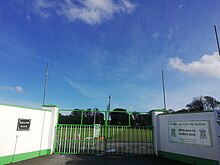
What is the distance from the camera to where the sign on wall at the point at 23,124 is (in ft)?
24.7

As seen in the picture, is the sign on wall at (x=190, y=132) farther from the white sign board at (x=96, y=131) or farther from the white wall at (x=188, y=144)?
the white sign board at (x=96, y=131)

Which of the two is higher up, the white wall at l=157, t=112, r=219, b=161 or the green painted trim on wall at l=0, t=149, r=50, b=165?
the white wall at l=157, t=112, r=219, b=161

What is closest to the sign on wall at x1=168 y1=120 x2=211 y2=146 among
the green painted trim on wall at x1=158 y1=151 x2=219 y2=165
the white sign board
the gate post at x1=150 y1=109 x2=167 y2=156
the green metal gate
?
the green painted trim on wall at x1=158 y1=151 x2=219 y2=165

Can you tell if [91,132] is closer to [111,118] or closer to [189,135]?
[111,118]

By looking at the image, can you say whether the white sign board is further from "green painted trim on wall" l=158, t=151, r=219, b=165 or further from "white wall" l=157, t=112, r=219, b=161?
"green painted trim on wall" l=158, t=151, r=219, b=165

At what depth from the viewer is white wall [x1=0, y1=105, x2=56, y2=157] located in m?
6.88

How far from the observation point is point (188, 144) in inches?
303

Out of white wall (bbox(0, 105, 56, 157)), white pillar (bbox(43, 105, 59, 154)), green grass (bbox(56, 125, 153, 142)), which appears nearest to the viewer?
white wall (bbox(0, 105, 56, 157))

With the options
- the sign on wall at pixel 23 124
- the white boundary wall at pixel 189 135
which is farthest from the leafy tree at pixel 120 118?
the sign on wall at pixel 23 124

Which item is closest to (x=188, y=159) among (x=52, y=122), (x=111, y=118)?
(x=111, y=118)

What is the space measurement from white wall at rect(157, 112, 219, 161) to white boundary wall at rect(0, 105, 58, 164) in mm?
6070

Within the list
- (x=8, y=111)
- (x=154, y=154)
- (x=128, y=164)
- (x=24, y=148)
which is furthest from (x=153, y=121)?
(x=8, y=111)

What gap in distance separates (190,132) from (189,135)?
0.15 m

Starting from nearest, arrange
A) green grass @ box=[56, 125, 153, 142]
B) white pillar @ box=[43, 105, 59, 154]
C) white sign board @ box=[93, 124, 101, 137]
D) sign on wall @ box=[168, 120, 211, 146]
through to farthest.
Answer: sign on wall @ box=[168, 120, 211, 146]
white pillar @ box=[43, 105, 59, 154]
green grass @ box=[56, 125, 153, 142]
white sign board @ box=[93, 124, 101, 137]
